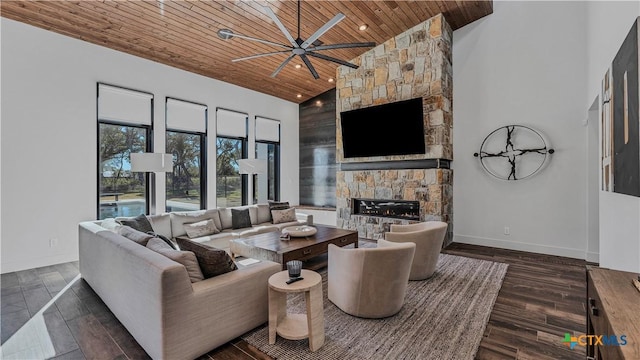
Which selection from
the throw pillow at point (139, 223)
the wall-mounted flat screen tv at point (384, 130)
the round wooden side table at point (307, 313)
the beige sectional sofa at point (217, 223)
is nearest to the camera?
the round wooden side table at point (307, 313)

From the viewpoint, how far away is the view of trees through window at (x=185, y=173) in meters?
5.77

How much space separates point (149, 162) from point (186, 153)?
1676 millimetres

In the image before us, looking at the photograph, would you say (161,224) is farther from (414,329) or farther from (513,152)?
(513,152)

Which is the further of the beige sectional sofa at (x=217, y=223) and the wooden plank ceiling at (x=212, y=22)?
the beige sectional sofa at (x=217, y=223)

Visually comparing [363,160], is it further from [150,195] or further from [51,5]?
[51,5]

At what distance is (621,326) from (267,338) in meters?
2.13

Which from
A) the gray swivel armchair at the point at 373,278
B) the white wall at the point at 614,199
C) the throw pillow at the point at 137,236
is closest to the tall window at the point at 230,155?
the throw pillow at the point at 137,236

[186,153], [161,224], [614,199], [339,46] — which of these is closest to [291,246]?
[161,224]

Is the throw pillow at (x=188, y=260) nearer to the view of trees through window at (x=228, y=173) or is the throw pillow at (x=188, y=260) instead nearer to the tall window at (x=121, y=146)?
the tall window at (x=121, y=146)

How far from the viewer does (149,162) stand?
14.3 ft

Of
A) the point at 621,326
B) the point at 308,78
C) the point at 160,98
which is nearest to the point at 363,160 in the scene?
the point at 308,78

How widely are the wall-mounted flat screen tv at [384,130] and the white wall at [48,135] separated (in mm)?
4048

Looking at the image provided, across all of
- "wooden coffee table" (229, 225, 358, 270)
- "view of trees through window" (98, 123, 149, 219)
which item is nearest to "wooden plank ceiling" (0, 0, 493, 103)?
"view of trees through window" (98, 123, 149, 219)

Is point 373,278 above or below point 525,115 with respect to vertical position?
below
